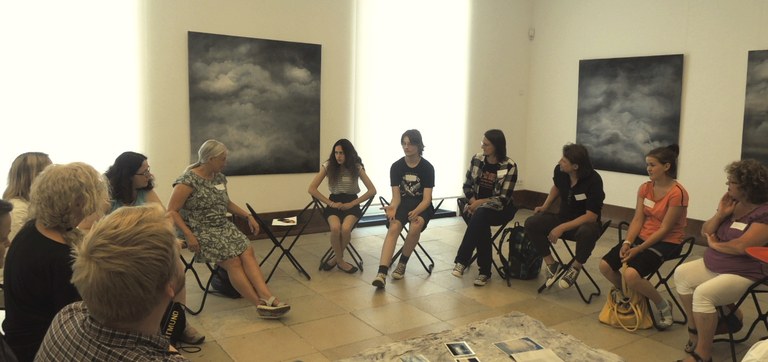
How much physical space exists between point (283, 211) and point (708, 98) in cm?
477

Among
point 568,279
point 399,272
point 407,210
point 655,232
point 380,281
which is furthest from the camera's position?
point 407,210

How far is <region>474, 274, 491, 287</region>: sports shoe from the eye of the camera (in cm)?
479

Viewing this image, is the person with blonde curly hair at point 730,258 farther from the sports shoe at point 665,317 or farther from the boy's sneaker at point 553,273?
the boy's sneaker at point 553,273

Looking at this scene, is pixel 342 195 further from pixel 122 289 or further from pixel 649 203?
pixel 122 289

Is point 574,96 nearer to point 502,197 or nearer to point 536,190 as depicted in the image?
point 536,190

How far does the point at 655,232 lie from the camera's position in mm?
3824

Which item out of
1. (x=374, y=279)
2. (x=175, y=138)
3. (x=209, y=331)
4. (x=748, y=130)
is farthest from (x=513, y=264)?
(x=175, y=138)

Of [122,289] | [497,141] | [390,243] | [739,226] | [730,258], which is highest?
[497,141]

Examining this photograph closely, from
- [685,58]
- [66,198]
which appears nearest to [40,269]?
[66,198]

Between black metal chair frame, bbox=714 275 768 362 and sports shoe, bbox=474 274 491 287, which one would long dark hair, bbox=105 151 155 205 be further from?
black metal chair frame, bbox=714 275 768 362

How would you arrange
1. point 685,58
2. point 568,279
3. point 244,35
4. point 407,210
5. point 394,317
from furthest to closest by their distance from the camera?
point 685,58, point 244,35, point 407,210, point 568,279, point 394,317

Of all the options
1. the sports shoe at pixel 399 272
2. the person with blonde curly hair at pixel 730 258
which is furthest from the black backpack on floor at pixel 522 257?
the person with blonde curly hair at pixel 730 258

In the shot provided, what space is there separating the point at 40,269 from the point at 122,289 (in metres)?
0.90

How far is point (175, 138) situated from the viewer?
5879 mm
